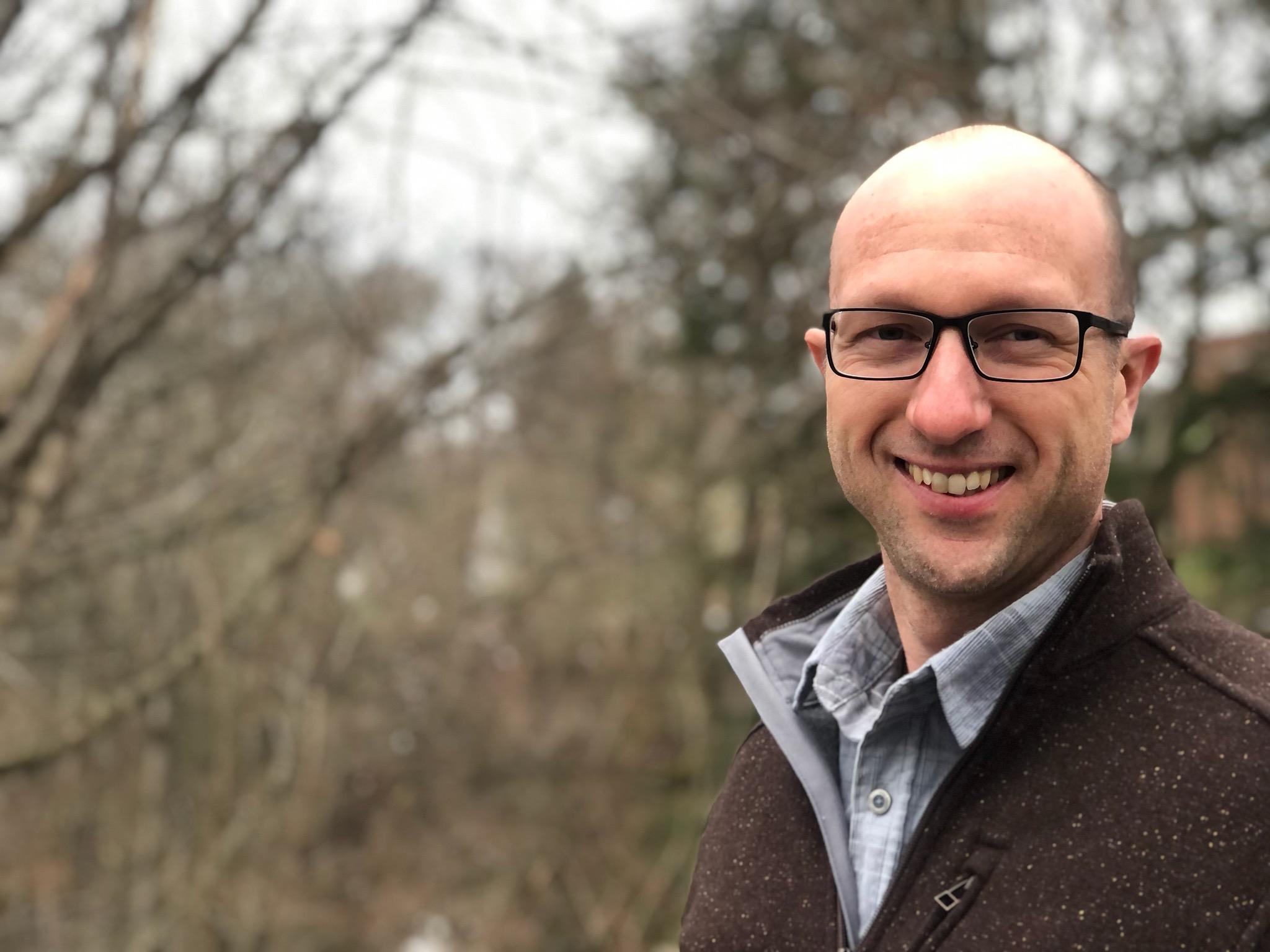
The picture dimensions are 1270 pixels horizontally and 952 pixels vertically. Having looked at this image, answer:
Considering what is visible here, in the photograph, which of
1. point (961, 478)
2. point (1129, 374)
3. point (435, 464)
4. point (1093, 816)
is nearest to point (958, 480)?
point (961, 478)

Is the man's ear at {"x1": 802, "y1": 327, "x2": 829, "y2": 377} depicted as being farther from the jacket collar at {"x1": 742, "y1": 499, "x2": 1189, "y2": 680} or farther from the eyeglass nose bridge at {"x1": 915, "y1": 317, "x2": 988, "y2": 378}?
the jacket collar at {"x1": 742, "y1": 499, "x2": 1189, "y2": 680}

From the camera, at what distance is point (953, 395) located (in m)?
1.32

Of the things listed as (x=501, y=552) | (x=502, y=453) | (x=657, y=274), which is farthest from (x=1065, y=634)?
(x=501, y=552)

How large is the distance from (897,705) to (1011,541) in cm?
25

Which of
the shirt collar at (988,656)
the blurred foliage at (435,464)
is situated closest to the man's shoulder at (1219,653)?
the shirt collar at (988,656)

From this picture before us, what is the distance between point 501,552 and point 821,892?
1813 centimetres

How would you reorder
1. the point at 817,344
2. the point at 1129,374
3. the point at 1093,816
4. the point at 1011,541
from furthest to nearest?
the point at 817,344 < the point at 1129,374 < the point at 1011,541 < the point at 1093,816

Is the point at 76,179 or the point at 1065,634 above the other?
the point at 76,179

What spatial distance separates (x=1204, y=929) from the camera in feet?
3.73

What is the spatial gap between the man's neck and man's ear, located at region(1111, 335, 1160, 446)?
0.10m

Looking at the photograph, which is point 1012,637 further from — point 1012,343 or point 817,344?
point 817,344

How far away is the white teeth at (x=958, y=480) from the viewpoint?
135cm

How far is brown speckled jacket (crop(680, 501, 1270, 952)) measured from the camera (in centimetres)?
117

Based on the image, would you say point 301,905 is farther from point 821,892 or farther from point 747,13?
point 821,892
